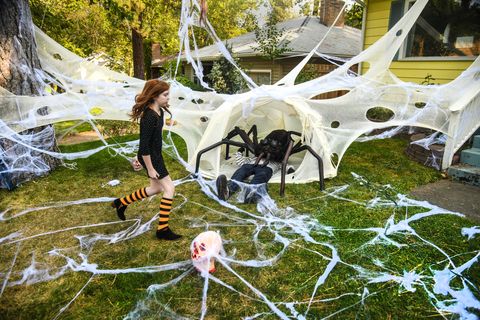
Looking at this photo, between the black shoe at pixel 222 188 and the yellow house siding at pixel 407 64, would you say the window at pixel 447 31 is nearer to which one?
the yellow house siding at pixel 407 64

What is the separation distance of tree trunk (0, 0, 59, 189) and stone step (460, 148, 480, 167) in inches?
268

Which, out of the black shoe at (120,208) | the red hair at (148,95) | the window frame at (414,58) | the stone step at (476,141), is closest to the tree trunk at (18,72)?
the black shoe at (120,208)

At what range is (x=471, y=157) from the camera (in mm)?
5262

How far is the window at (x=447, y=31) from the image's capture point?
682 centimetres

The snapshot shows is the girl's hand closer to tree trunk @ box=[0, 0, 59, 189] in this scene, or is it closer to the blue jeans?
the blue jeans

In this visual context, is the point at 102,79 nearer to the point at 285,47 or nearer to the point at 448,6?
the point at 448,6

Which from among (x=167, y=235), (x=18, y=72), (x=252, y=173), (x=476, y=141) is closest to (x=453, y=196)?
(x=476, y=141)

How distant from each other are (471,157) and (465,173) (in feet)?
1.64

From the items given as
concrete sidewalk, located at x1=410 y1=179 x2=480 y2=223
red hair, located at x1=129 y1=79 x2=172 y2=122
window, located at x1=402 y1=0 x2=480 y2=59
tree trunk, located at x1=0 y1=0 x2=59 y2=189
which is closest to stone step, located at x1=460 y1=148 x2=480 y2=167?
concrete sidewalk, located at x1=410 y1=179 x2=480 y2=223

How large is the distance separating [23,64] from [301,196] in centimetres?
459

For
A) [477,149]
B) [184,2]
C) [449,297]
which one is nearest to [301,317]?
[449,297]

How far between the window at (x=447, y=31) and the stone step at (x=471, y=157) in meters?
2.68

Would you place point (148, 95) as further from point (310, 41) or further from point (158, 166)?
point (310, 41)

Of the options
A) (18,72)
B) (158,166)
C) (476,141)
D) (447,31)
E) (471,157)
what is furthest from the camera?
(447,31)
